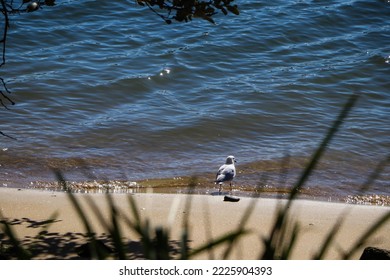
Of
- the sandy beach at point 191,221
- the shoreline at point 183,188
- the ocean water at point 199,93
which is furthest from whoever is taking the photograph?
the ocean water at point 199,93

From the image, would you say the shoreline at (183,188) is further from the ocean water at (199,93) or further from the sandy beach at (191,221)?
the sandy beach at (191,221)

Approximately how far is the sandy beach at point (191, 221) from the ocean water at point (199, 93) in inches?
24.5

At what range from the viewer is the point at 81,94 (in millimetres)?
12836

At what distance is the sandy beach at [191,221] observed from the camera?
5949mm

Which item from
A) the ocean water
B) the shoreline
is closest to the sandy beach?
the shoreline

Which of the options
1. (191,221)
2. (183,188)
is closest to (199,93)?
(183,188)

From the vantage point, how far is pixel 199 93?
525 inches

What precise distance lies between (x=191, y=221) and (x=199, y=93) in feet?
21.9

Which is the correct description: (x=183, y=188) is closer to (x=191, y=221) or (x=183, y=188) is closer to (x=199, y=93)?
(x=191, y=221)

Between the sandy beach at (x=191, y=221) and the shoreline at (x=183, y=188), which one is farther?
the shoreline at (x=183, y=188)

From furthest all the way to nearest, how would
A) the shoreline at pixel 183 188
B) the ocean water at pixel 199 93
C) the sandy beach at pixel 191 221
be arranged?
the ocean water at pixel 199 93
the shoreline at pixel 183 188
the sandy beach at pixel 191 221

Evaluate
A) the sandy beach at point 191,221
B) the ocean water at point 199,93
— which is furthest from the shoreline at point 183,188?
the sandy beach at point 191,221

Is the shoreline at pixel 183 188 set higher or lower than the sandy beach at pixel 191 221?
lower

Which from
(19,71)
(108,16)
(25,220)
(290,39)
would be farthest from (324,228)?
(108,16)
